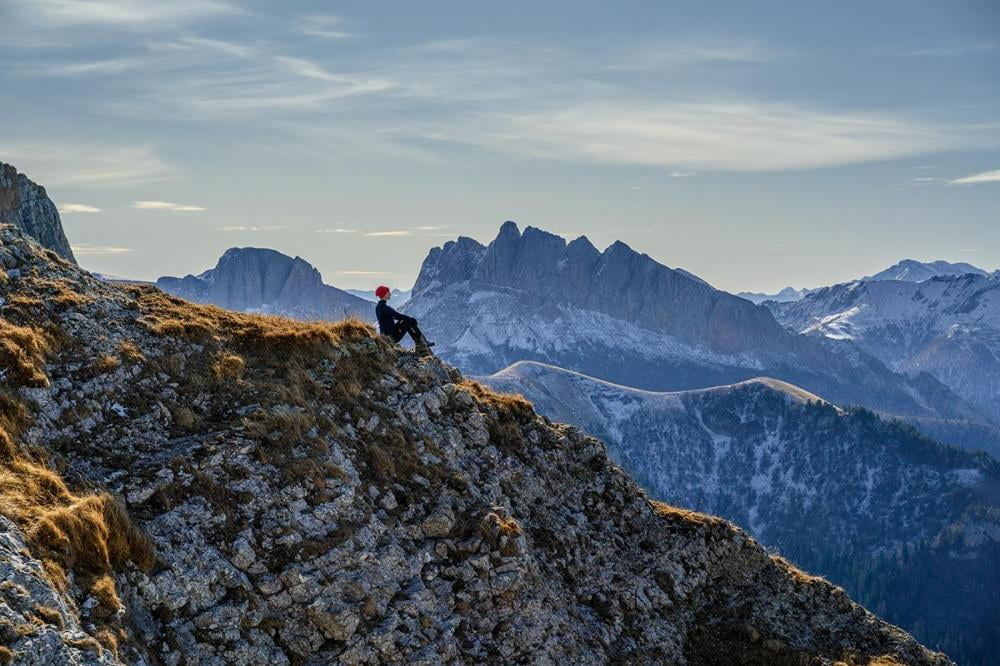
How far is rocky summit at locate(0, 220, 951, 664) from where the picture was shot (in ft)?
63.3

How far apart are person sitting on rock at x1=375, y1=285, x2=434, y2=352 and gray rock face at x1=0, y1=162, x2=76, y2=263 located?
10983 cm

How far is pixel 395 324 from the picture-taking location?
37219 mm

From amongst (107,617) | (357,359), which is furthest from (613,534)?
(107,617)

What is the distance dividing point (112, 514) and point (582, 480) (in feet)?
62.1

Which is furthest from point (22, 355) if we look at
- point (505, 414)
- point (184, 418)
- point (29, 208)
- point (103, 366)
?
point (29, 208)

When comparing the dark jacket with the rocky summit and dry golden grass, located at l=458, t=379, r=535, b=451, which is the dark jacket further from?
dry golden grass, located at l=458, t=379, r=535, b=451

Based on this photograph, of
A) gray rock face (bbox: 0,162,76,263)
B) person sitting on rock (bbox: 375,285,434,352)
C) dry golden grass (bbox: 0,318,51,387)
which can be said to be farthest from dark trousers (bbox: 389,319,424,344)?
gray rock face (bbox: 0,162,76,263)

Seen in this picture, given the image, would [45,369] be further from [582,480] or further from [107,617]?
[582,480]

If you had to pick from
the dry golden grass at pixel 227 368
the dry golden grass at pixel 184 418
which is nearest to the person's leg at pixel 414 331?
the dry golden grass at pixel 227 368

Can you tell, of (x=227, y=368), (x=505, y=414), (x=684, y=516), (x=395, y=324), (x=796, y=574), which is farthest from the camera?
(x=395, y=324)

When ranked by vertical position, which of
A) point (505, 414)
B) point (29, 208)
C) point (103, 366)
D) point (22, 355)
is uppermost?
point (29, 208)

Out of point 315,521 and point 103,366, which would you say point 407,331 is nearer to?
point 103,366

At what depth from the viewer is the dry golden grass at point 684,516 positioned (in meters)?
35.0

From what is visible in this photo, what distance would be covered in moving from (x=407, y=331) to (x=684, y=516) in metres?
13.3
